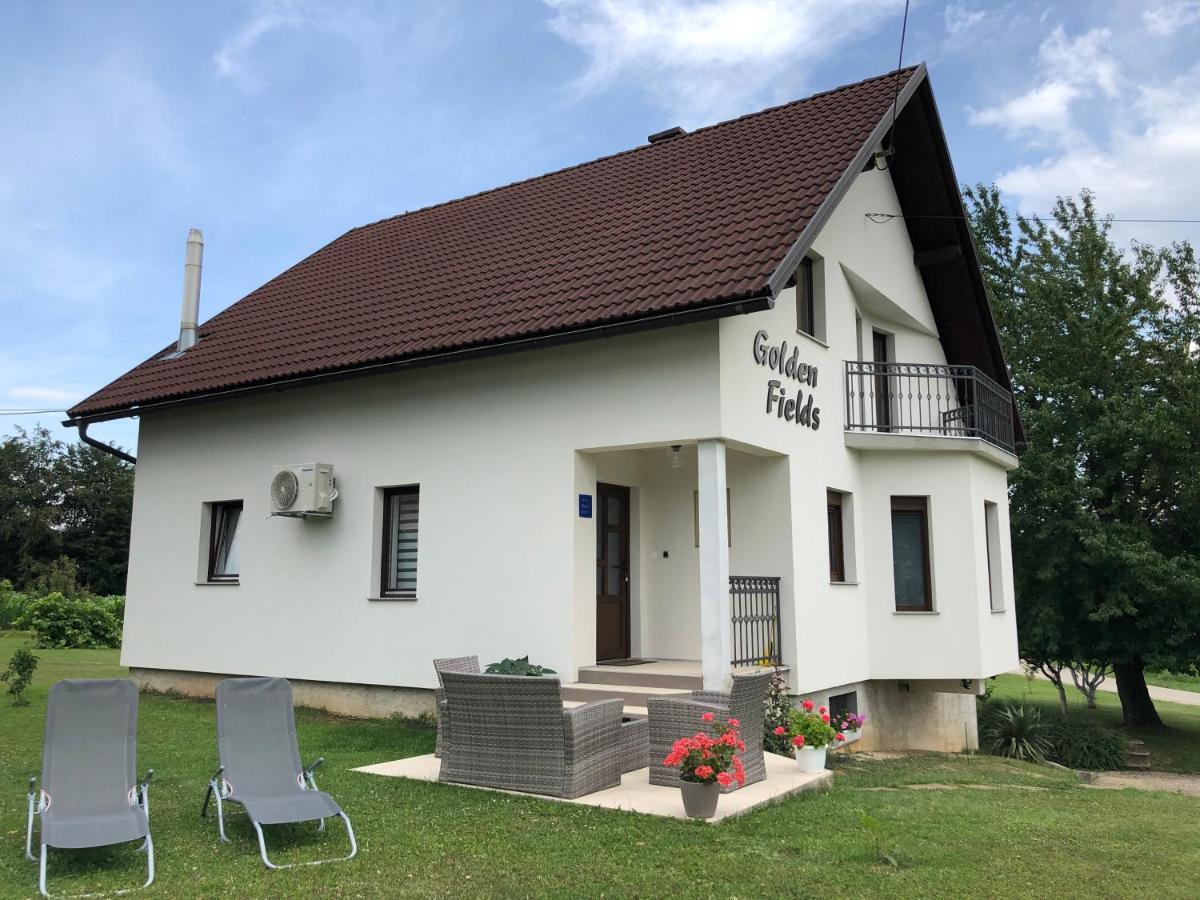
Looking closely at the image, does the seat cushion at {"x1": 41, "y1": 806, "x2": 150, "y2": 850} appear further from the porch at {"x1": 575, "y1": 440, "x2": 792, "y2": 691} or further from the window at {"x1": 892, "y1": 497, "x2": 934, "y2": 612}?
the window at {"x1": 892, "y1": 497, "x2": 934, "y2": 612}

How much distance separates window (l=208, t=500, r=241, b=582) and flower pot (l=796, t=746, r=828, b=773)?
8904 mm

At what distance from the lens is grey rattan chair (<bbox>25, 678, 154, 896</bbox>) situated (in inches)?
221

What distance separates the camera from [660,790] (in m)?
7.47

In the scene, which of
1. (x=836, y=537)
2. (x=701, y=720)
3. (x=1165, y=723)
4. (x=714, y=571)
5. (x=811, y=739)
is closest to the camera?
(x=701, y=720)

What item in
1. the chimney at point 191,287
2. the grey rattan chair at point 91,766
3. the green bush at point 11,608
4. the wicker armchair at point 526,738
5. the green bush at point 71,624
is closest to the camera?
the grey rattan chair at point 91,766

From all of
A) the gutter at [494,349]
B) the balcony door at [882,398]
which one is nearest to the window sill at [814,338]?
the balcony door at [882,398]

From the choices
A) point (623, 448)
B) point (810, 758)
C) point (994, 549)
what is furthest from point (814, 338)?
point (810, 758)

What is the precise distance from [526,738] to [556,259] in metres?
6.63

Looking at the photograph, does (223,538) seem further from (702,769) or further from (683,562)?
(702,769)

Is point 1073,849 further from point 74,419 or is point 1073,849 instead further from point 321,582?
point 74,419

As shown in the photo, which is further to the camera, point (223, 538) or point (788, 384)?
point (223, 538)

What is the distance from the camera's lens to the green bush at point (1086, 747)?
611 inches

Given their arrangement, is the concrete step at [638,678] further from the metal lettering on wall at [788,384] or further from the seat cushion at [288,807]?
the seat cushion at [288,807]

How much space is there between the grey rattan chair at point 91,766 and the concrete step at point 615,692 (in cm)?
465
